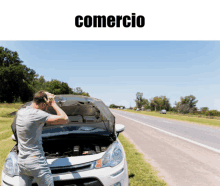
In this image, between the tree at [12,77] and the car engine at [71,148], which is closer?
the car engine at [71,148]

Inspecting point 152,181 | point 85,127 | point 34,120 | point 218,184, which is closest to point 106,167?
point 85,127

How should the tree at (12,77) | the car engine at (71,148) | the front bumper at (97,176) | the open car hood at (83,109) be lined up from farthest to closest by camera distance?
the tree at (12,77) → the open car hood at (83,109) → the car engine at (71,148) → the front bumper at (97,176)

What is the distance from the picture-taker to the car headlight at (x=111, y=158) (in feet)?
9.21

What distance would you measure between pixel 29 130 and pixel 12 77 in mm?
41657

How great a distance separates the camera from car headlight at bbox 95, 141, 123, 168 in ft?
9.21

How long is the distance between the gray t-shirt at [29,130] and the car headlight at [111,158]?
91 cm

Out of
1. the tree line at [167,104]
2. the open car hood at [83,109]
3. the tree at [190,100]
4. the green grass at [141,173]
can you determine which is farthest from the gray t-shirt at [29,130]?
the tree at [190,100]

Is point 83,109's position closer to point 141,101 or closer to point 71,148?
point 71,148

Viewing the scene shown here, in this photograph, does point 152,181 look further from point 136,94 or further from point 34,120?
point 136,94

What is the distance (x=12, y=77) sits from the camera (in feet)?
129

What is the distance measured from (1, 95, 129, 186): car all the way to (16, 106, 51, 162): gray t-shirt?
1.51 ft

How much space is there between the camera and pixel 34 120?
2.29m

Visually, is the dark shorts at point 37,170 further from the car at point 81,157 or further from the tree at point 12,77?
the tree at point 12,77

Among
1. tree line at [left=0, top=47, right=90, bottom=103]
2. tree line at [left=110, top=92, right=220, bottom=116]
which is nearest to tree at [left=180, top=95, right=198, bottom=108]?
tree line at [left=110, top=92, right=220, bottom=116]
